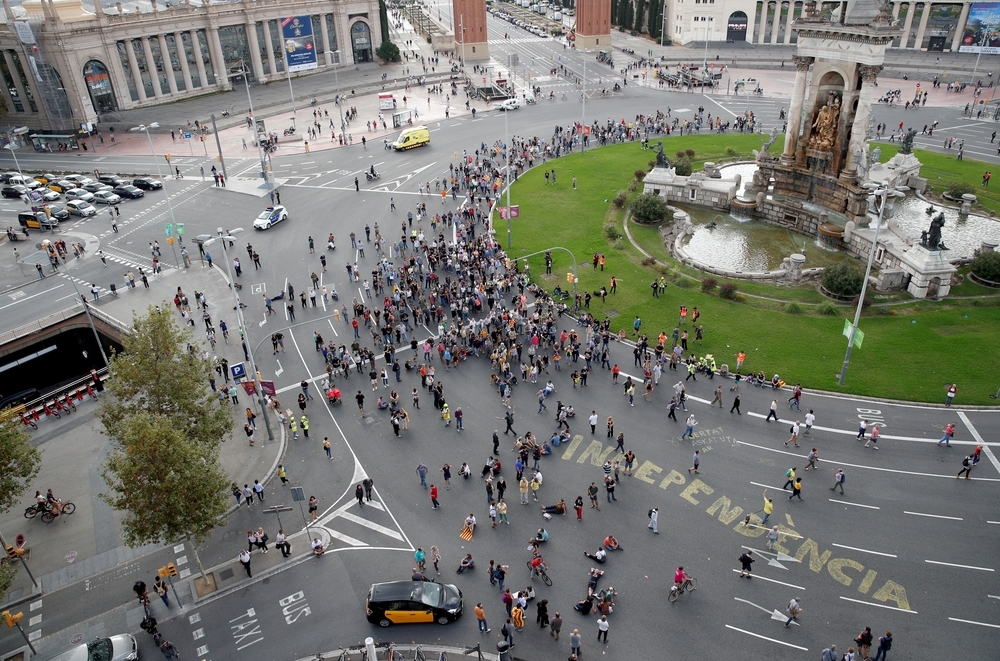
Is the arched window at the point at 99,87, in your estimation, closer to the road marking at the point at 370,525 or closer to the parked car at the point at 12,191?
the parked car at the point at 12,191

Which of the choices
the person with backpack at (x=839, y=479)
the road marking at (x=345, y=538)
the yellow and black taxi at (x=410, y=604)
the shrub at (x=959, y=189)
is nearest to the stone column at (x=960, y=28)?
the shrub at (x=959, y=189)

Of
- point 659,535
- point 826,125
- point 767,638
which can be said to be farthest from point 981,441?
point 826,125

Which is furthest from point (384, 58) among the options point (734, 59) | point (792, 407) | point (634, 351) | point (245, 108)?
point (792, 407)

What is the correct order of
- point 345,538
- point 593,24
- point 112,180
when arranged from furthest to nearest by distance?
point 593,24 < point 112,180 < point 345,538

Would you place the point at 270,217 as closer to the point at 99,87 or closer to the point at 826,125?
the point at 826,125

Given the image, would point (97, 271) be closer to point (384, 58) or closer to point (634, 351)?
point (634, 351)

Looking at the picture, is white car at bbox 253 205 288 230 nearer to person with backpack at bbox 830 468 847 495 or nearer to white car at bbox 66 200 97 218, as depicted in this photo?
white car at bbox 66 200 97 218
